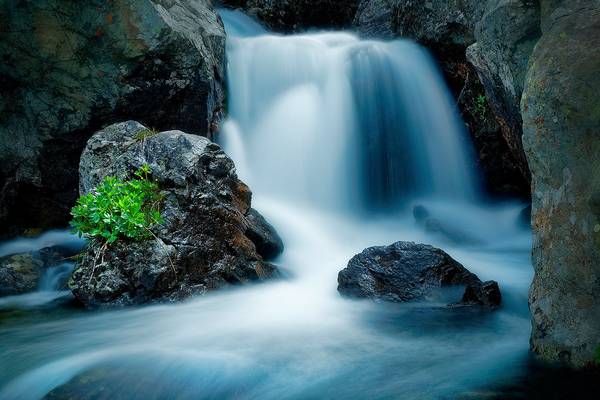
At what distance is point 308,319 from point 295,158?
14.9 ft

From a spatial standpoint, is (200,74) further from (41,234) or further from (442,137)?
(442,137)

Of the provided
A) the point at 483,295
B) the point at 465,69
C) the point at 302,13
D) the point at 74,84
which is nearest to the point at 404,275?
the point at 483,295

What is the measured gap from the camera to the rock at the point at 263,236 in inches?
241

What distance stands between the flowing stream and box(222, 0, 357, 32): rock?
61.2 inches

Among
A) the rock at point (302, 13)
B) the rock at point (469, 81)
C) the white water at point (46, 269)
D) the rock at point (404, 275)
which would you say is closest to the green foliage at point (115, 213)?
the white water at point (46, 269)

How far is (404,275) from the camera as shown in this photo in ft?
16.5

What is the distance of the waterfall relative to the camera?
8.60 m

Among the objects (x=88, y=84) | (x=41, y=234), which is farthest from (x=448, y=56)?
(x=41, y=234)

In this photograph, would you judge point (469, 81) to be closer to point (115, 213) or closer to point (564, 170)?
point (564, 170)

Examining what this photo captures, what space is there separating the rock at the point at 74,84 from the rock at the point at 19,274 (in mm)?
1403

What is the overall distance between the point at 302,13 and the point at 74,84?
351 inches

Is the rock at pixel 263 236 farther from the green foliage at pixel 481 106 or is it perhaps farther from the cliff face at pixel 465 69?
the green foliage at pixel 481 106

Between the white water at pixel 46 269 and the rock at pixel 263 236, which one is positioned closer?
the white water at pixel 46 269

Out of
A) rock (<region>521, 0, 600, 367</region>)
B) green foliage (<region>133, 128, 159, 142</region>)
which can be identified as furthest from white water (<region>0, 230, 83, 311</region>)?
rock (<region>521, 0, 600, 367</region>)
